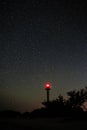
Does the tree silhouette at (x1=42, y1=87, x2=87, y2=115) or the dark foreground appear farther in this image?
the tree silhouette at (x1=42, y1=87, x2=87, y2=115)

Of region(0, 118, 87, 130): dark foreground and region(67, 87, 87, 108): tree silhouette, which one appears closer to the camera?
region(0, 118, 87, 130): dark foreground

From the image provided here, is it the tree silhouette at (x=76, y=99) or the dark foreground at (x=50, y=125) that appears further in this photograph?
the tree silhouette at (x=76, y=99)

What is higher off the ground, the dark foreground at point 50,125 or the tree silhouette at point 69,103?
the tree silhouette at point 69,103

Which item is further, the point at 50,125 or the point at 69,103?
the point at 69,103

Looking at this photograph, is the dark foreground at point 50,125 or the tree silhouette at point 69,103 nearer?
the dark foreground at point 50,125

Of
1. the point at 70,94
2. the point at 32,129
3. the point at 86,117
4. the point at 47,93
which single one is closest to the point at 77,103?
the point at 70,94

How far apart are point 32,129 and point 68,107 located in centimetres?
1294

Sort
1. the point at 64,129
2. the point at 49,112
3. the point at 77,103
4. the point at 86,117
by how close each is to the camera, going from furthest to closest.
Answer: the point at 77,103, the point at 49,112, the point at 86,117, the point at 64,129

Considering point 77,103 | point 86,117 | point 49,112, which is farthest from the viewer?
point 77,103

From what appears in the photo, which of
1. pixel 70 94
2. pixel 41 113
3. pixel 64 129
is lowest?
pixel 64 129

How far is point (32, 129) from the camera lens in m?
13.9

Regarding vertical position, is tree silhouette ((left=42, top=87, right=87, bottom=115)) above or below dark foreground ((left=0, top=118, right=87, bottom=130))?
above

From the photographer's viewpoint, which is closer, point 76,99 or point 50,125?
point 50,125

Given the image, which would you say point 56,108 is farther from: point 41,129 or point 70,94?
point 41,129
